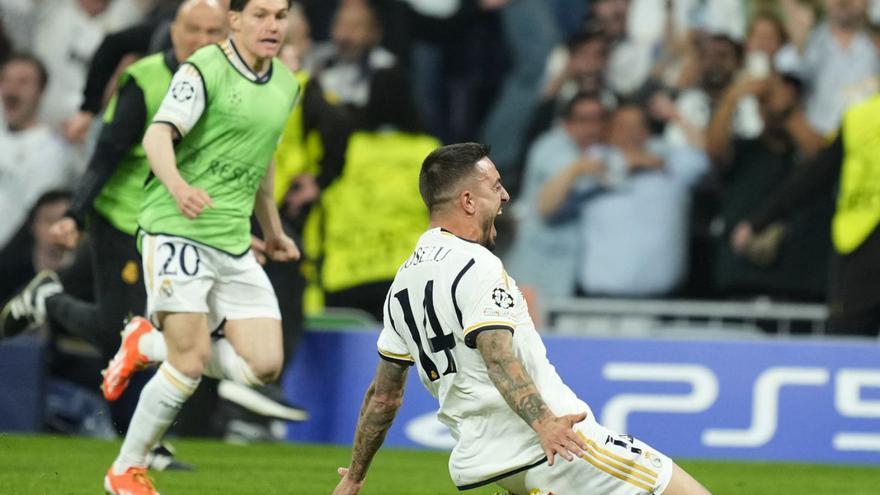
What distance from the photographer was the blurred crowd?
12297mm

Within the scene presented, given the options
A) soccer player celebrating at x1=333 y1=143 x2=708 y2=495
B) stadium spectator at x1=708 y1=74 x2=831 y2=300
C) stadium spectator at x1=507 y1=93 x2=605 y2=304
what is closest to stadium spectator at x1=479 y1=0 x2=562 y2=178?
stadium spectator at x1=507 y1=93 x2=605 y2=304

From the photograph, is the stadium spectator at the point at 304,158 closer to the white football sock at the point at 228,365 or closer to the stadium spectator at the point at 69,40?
the stadium spectator at the point at 69,40

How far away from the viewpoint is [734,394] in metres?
10.7

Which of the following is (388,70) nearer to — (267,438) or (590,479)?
(267,438)

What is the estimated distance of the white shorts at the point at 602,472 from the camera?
221 inches

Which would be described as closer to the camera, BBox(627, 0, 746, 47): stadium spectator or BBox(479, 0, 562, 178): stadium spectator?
BBox(627, 0, 746, 47): stadium spectator

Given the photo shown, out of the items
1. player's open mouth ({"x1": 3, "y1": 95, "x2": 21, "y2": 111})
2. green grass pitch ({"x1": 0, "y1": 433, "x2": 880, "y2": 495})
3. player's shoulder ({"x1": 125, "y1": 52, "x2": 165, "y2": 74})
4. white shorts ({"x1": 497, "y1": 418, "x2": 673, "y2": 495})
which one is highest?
player's shoulder ({"x1": 125, "y1": 52, "x2": 165, "y2": 74})

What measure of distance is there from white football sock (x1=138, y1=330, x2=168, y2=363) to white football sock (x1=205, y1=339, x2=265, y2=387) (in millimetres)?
214

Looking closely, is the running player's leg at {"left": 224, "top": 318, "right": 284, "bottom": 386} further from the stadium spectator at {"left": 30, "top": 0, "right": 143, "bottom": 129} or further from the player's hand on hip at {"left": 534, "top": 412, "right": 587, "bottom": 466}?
the stadium spectator at {"left": 30, "top": 0, "right": 143, "bottom": 129}

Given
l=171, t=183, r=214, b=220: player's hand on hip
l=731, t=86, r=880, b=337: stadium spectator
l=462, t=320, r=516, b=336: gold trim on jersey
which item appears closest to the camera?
l=462, t=320, r=516, b=336: gold trim on jersey

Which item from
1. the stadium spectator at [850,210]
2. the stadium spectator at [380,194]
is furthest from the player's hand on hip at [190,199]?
the stadium spectator at [850,210]

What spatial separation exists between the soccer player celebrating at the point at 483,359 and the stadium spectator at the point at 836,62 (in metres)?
6.86

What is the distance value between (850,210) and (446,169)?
6.08 metres

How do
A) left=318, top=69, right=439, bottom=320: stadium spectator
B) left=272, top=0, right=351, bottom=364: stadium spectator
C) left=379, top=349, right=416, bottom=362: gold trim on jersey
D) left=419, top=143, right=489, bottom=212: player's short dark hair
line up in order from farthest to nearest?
left=318, top=69, right=439, bottom=320: stadium spectator, left=272, top=0, right=351, bottom=364: stadium spectator, left=379, top=349, right=416, bottom=362: gold trim on jersey, left=419, top=143, right=489, bottom=212: player's short dark hair
